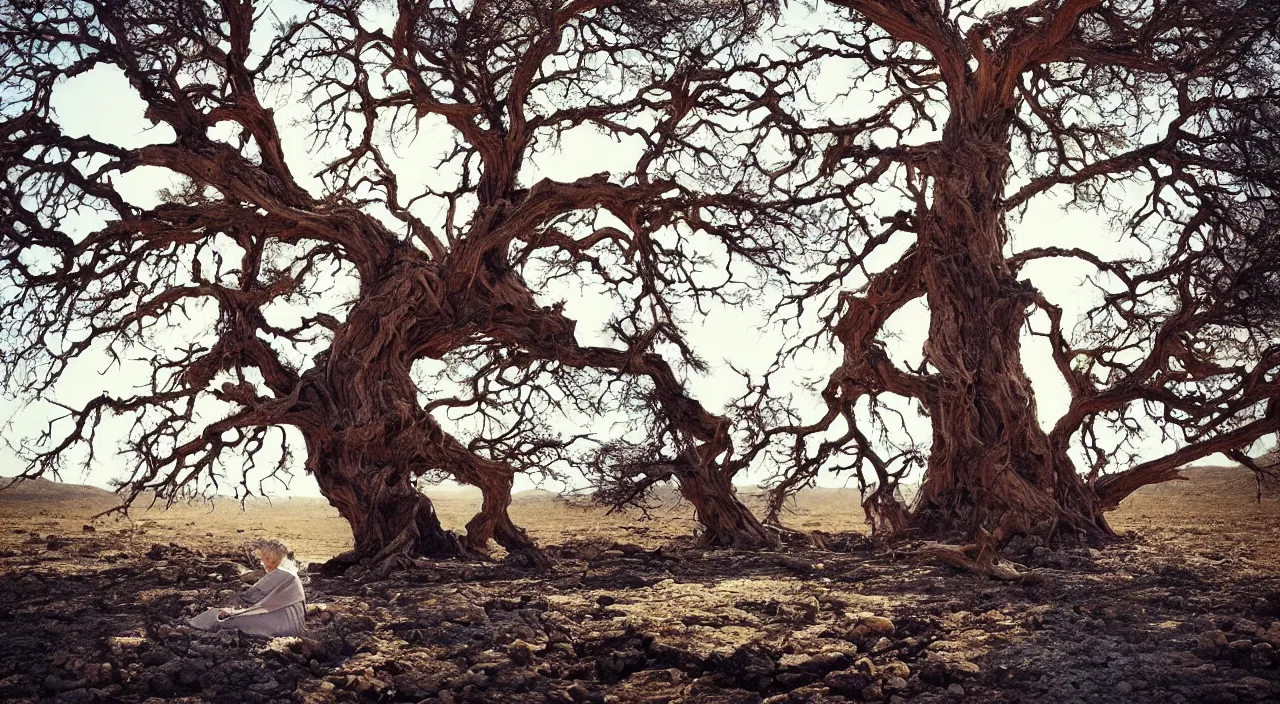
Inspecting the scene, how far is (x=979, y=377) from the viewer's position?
15.0 meters

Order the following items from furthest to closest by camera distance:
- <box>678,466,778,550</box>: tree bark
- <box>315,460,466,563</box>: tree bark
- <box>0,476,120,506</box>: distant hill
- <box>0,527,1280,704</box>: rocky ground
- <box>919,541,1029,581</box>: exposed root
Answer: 1. <box>0,476,120,506</box>: distant hill
2. <box>678,466,778,550</box>: tree bark
3. <box>315,460,466,563</box>: tree bark
4. <box>919,541,1029,581</box>: exposed root
5. <box>0,527,1280,704</box>: rocky ground

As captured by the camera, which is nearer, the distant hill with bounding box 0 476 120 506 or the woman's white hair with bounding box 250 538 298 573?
the woman's white hair with bounding box 250 538 298 573

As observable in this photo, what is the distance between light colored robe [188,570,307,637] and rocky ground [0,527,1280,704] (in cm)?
17

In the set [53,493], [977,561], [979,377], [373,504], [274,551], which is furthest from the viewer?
[53,493]

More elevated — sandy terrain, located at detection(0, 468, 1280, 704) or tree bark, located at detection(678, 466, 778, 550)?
tree bark, located at detection(678, 466, 778, 550)

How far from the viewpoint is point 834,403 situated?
1706 cm

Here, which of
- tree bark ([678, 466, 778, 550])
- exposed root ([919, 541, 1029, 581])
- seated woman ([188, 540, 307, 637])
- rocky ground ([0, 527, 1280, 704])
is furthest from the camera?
tree bark ([678, 466, 778, 550])

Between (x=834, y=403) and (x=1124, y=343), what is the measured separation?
427 centimetres

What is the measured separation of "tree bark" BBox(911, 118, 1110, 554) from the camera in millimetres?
14609

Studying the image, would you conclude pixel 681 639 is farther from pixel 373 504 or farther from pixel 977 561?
pixel 373 504

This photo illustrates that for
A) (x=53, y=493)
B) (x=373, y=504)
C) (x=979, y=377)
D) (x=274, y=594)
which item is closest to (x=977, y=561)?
(x=979, y=377)

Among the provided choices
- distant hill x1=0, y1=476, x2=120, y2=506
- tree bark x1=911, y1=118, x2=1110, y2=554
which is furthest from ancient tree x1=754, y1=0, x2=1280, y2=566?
distant hill x1=0, y1=476, x2=120, y2=506

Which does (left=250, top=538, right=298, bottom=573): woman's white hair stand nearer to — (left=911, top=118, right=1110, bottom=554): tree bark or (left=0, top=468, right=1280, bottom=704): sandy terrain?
(left=0, top=468, right=1280, bottom=704): sandy terrain

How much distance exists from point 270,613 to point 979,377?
988 centimetres
